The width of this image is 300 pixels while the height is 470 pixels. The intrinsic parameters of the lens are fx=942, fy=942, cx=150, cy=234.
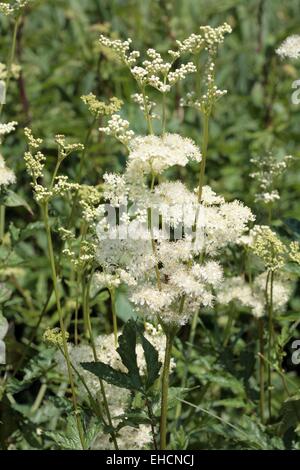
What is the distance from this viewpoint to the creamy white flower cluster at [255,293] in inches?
104

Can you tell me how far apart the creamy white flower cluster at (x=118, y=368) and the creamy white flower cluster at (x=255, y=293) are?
0.34 metres

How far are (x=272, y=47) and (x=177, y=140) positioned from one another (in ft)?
8.17

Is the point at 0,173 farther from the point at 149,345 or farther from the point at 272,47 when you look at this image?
the point at 272,47

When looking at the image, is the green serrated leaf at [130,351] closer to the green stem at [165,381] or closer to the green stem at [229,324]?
the green stem at [165,381]

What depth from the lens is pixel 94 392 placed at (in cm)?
240

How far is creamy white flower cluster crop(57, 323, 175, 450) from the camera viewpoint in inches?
91.7

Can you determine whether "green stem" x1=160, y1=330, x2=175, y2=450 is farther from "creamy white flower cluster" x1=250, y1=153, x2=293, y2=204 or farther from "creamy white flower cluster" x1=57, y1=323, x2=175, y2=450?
"creamy white flower cluster" x1=250, y1=153, x2=293, y2=204

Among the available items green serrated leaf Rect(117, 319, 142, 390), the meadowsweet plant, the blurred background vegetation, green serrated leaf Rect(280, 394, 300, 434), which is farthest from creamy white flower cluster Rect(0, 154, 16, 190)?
green serrated leaf Rect(280, 394, 300, 434)

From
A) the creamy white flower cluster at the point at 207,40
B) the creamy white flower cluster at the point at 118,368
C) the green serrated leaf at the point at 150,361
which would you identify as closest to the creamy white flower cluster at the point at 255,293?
the creamy white flower cluster at the point at 118,368

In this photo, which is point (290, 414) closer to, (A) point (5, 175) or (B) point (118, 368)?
(B) point (118, 368)

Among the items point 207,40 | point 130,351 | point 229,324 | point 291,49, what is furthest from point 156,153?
point 229,324

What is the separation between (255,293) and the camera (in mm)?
2703

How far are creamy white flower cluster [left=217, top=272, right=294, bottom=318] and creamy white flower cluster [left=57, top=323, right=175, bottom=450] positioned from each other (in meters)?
0.34

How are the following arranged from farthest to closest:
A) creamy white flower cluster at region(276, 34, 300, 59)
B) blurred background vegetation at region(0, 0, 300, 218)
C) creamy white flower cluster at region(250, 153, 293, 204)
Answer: blurred background vegetation at region(0, 0, 300, 218) < creamy white flower cluster at region(250, 153, 293, 204) < creamy white flower cluster at region(276, 34, 300, 59)
